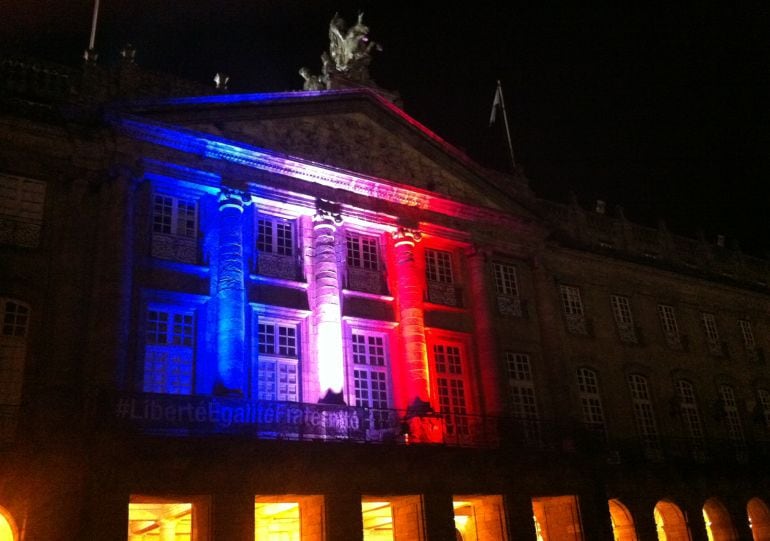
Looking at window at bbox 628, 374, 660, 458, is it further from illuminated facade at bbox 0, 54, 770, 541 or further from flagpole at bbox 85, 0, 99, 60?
flagpole at bbox 85, 0, 99, 60

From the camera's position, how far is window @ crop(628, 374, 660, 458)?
2530cm

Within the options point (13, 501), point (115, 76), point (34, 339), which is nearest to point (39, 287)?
point (34, 339)

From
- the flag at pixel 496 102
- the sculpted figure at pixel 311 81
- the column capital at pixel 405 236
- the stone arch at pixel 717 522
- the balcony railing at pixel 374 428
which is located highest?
the flag at pixel 496 102

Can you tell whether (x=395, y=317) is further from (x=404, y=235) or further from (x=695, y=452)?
(x=695, y=452)

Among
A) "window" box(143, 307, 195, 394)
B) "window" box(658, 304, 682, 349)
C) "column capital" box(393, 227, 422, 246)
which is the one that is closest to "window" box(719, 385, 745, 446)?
"window" box(658, 304, 682, 349)

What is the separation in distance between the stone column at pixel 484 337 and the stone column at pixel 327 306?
4.85 metres

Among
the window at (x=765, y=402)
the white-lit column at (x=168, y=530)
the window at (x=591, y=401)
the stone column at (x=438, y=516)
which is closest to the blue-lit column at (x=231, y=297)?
the white-lit column at (x=168, y=530)

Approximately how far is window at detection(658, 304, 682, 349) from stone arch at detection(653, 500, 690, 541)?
663cm

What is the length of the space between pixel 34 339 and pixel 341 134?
10.5 metres

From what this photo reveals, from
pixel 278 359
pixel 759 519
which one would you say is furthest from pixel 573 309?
pixel 278 359

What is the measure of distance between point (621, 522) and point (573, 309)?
7391mm

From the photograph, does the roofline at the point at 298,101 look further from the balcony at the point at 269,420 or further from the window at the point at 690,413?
the window at the point at 690,413

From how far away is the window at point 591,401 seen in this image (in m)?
24.6

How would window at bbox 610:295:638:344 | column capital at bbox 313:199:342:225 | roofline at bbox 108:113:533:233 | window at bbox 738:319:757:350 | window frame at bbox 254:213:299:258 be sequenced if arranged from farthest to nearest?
window at bbox 738:319:757:350 < window at bbox 610:295:638:344 < column capital at bbox 313:199:342:225 < window frame at bbox 254:213:299:258 < roofline at bbox 108:113:533:233
